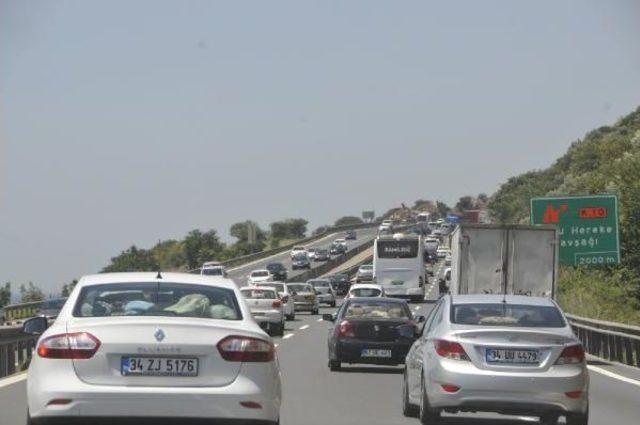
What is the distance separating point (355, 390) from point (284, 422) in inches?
199

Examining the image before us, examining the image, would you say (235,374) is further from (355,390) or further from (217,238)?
(217,238)

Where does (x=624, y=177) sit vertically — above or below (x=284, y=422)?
above

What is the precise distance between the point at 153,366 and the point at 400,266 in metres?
60.8

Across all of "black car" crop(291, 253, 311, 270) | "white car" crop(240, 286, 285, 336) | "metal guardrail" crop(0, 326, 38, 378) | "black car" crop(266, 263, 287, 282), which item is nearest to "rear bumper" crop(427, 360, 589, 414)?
"metal guardrail" crop(0, 326, 38, 378)

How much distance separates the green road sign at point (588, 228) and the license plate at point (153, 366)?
31.4 meters

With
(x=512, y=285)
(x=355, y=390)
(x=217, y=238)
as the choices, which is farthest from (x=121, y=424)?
(x=217, y=238)

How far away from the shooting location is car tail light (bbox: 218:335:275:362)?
10000 millimetres

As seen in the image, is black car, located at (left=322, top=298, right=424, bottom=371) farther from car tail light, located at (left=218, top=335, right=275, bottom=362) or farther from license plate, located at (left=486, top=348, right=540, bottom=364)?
car tail light, located at (left=218, top=335, right=275, bottom=362)

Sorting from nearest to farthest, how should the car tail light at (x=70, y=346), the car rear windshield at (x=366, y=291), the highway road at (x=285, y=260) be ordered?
the car tail light at (x=70, y=346) < the car rear windshield at (x=366, y=291) < the highway road at (x=285, y=260)

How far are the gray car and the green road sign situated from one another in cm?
2647

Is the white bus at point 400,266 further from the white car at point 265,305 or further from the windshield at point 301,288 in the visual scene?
the white car at point 265,305

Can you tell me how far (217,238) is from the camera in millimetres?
174375

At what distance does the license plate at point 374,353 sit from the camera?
23969 millimetres

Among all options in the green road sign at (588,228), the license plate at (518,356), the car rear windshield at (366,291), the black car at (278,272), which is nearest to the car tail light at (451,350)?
the license plate at (518,356)
